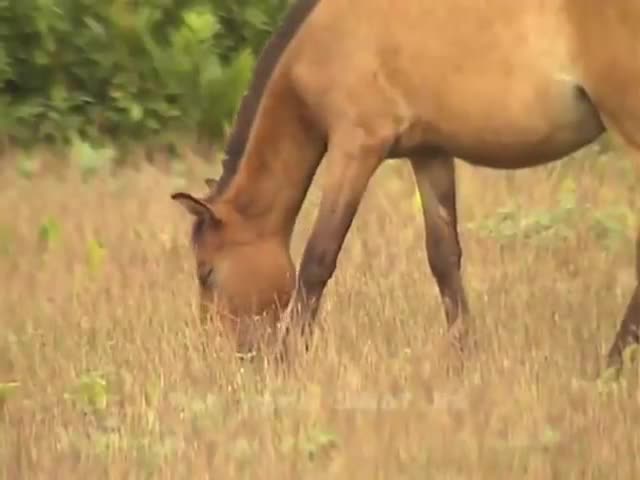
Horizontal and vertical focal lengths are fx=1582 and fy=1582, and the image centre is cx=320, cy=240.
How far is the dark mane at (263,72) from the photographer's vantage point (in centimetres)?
645

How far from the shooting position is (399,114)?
244 inches

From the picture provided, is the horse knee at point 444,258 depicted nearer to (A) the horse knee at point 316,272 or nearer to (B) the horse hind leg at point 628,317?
(A) the horse knee at point 316,272

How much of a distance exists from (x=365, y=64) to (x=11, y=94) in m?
5.00

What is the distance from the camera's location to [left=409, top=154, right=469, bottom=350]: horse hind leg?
22.3 feet

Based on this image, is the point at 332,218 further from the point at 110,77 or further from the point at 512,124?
the point at 110,77

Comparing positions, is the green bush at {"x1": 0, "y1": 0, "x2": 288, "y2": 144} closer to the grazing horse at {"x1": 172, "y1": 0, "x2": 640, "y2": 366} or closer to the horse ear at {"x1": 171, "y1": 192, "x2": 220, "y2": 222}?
the grazing horse at {"x1": 172, "y1": 0, "x2": 640, "y2": 366}

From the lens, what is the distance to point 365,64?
20.3 feet

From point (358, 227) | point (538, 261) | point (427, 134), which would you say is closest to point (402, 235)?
point (358, 227)

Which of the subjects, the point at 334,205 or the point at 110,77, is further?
the point at 110,77

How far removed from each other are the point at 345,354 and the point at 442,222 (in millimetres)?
1287

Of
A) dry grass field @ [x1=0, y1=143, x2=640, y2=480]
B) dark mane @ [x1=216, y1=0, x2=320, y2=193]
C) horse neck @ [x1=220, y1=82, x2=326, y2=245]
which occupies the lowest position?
dry grass field @ [x1=0, y1=143, x2=640, y2=480]

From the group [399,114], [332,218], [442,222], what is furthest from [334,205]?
[442,222]

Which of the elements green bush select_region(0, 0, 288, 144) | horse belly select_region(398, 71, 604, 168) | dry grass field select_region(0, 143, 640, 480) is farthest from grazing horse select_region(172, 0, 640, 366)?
green bush select_region(0, 0, 288, 144)

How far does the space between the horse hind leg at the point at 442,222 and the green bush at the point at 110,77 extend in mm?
3943
